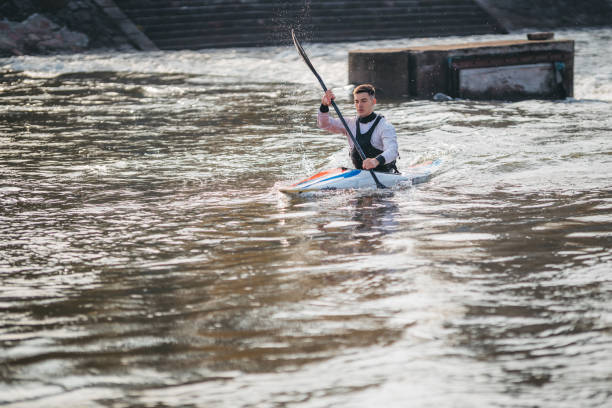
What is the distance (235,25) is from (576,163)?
57.2ft

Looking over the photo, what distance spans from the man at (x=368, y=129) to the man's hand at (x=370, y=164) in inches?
6.4

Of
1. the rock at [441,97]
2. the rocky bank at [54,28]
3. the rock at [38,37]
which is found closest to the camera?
the rock at [441,97]

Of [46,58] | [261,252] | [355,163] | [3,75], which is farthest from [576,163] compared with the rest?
[46,58]

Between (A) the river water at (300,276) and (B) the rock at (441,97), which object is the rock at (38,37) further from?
(A) the river water at (300,276)

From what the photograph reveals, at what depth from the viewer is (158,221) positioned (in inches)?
240

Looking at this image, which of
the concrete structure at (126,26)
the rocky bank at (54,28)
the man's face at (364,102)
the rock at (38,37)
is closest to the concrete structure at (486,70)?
the man's face at (364,102)

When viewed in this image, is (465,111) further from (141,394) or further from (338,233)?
(141,394)

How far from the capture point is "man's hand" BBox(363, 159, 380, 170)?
23.3 ft

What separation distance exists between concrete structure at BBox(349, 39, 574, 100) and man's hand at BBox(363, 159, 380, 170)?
296 inches

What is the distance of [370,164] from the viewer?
281 inches

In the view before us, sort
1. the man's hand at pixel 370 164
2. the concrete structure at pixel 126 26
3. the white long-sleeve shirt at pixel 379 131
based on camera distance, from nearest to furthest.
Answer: the man's hand at pixel 370 164 < the white long-sleeve shirt at pixel 379 131 < the concrete structure at pixel 126 26

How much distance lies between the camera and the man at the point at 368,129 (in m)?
7.46

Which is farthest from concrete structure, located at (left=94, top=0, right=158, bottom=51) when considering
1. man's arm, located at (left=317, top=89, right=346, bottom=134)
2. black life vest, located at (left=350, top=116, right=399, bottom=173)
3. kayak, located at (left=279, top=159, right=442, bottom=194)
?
kayak, located at (left=279, top=159, right=442, bottom=194)

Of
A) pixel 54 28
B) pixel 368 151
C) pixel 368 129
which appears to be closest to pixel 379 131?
pixel 368 129
